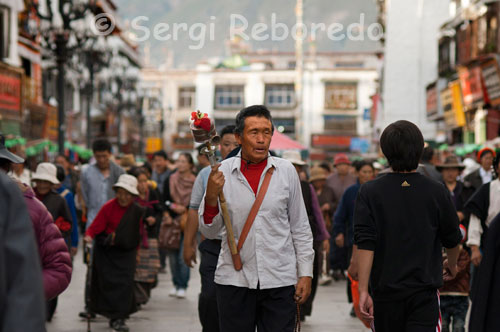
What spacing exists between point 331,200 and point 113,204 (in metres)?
5.68

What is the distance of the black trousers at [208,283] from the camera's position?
623cm

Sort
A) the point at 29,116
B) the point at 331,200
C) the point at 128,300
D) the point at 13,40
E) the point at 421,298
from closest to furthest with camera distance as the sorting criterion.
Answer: the point at 421,298 → the point at 128,300 → the point at 331,200 → the point at 13,40 → the point at 29,116

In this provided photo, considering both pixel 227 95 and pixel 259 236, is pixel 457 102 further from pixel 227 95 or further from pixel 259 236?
pixel 227 95

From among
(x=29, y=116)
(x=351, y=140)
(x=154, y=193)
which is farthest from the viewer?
(x=351, y=140)

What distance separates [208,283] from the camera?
21.2ft

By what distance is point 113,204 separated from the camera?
9.62 meters

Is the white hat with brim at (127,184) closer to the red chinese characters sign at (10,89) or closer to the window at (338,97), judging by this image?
the red chinese characters sign at (10,89)

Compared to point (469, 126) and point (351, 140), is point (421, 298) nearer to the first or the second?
point (469, 126)

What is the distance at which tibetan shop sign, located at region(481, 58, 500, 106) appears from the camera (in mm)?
25547

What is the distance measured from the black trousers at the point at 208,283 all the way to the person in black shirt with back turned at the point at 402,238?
1324 mm

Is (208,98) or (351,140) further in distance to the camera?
(208,98)

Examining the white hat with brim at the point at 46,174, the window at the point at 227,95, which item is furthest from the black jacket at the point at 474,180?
the window at the point at 227,95

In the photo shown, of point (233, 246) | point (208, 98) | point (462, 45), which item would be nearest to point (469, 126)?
point (462, 45)

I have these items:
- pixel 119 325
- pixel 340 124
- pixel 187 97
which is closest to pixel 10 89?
Result: pixel 119 325
